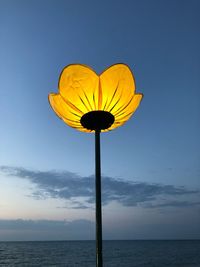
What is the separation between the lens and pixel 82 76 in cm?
244

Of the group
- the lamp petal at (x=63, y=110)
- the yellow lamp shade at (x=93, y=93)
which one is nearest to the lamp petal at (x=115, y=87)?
the yellow lamp shade at (x=93, y=93)

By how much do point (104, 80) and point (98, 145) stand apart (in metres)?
0.46

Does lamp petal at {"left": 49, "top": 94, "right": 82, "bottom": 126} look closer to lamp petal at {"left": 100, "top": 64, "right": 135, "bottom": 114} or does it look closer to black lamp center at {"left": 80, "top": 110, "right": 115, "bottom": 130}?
black lamp center at {"left": 80, "top": 110, "right": 115, "bottom": 130}

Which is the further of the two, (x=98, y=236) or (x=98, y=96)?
(x=98, y=96)

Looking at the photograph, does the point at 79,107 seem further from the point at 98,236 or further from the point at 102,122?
the point at 98,236

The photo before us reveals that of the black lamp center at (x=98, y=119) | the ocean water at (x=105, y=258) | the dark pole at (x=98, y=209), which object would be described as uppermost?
the ocean water at (x=105, y=258)

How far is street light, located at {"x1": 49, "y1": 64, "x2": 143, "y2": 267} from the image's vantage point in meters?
2.45

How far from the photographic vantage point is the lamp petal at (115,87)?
246 cm

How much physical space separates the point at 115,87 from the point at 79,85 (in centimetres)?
26

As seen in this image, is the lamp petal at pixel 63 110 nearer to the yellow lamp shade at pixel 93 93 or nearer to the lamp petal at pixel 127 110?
the yellow lamp shade at pixel 93 93

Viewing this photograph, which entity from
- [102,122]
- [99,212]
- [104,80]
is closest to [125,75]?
[104,80]

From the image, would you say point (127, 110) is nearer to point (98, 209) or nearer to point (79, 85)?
point (79, 85)

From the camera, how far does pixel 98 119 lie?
2.50m

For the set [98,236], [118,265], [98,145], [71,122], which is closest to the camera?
[98,236]
